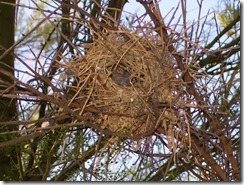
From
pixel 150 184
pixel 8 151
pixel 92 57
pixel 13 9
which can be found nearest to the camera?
pixel 92 57

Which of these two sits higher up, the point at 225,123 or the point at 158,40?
the point at 158,40

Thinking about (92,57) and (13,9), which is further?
(13,9)

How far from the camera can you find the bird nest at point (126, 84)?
1775 millimetres

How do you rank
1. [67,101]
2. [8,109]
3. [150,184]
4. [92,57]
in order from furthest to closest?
1. [8,109]
2. [150,184]
3. [92,57]
4. [67,101]

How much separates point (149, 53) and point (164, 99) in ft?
0.54

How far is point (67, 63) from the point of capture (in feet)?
6.23

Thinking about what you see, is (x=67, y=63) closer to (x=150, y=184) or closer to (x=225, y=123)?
(x=225, y=123)

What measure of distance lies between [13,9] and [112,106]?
1.59 metres

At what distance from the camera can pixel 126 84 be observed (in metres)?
1.92

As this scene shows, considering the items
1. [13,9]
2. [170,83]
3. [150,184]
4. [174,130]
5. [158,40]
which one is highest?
[13,9]

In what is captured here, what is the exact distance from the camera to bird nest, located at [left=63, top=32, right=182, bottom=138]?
69.9 inches

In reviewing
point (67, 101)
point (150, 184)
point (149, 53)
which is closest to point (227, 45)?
point (150, 184)

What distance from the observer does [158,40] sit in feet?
6.20

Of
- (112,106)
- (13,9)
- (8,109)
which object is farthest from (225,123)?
(13,9)
